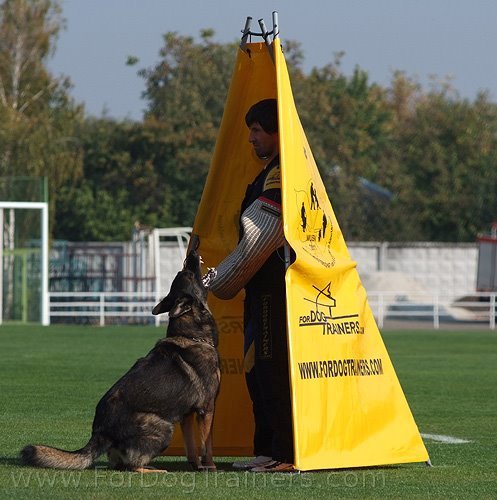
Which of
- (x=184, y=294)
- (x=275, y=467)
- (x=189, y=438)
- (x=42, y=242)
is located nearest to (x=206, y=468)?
(x=189, y=438)

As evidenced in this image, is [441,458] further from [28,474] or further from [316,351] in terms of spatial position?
[28,474]

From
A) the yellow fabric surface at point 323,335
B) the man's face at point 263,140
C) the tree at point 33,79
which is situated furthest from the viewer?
the tree at point 33,79

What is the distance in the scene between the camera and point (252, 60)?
920 centimetres

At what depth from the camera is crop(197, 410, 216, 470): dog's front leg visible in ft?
27.1

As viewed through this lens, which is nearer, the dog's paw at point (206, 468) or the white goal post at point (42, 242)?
the dog's paw at point (206, 468)

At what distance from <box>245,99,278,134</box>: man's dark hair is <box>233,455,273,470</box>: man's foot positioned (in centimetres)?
215

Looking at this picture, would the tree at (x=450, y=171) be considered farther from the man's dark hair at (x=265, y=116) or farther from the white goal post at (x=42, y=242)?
the man's dark hair at (x=265, y=116)

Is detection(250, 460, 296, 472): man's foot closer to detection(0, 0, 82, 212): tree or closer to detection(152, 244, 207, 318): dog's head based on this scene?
detection(152, 244, 207, 318): dog's head

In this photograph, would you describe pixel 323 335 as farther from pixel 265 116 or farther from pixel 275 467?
pixel 265 116

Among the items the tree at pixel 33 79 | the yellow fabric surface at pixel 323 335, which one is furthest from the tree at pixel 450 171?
the yellow fabric surface at pixel 323 335

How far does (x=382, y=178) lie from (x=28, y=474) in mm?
63212

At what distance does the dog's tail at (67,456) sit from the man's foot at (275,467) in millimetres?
1033

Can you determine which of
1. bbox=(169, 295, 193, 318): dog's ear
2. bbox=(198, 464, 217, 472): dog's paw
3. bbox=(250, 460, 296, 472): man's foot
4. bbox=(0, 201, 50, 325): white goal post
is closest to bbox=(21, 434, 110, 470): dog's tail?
bbox=(198, 464, 217, 472): dog's paw

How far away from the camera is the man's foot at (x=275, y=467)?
27.1ft
